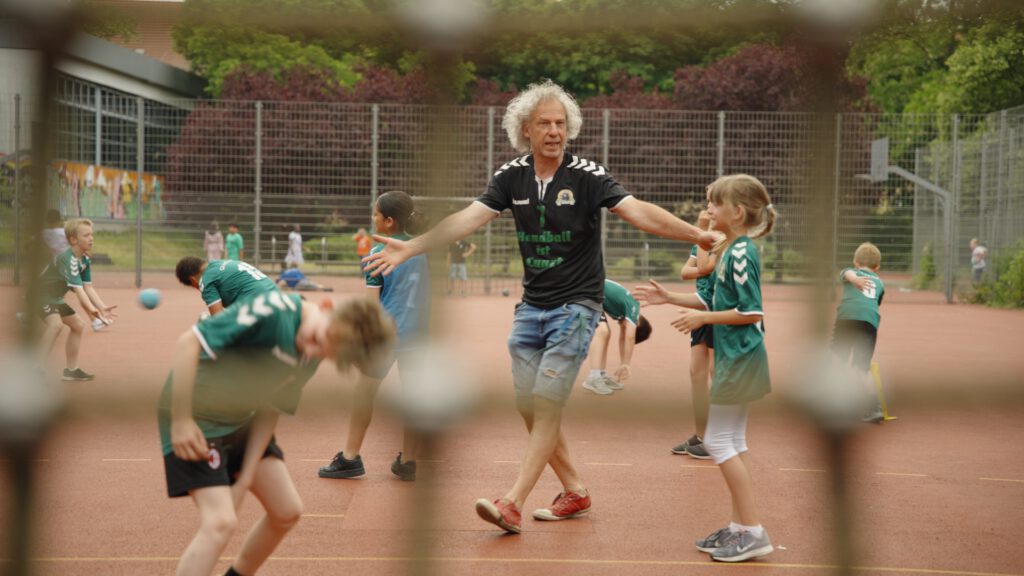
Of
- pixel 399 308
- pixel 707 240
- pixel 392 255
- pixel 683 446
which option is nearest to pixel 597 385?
pixel 683 446

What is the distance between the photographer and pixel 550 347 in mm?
4133

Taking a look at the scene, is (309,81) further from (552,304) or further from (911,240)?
(552,304)

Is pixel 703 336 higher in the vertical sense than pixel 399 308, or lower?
lower

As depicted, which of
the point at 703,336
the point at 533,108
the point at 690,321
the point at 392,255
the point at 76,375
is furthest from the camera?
Result: the point at 76,375

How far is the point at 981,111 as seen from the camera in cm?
1753

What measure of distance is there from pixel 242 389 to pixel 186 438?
25cm

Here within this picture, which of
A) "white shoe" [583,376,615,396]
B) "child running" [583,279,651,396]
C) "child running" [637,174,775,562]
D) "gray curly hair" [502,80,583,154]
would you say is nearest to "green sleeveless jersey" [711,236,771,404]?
"child running" [637,174,775,562]

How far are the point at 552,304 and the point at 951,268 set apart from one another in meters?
16.4

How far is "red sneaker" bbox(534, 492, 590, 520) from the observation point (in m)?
4.59

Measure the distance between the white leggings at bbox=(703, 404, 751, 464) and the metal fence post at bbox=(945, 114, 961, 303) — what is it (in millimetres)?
12857

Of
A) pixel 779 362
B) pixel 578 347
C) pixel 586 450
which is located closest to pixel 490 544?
pixel 578 347

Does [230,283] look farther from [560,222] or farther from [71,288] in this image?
[71,288]

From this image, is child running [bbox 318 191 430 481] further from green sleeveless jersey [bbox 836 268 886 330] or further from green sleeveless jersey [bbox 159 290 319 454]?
green sleeveless jersey [bbox 836 268 886 330]

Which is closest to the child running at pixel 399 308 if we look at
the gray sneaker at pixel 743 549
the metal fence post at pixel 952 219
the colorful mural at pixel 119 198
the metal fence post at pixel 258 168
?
the gray sneaker at pixel 743 549
